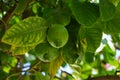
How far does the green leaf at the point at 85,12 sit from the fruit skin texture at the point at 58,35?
0.17 feet

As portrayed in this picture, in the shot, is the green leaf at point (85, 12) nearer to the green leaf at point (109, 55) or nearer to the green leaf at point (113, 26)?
the green leaf at point (113, 26)

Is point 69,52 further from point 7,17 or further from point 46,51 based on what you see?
point 7,17

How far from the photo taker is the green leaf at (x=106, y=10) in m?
0.92

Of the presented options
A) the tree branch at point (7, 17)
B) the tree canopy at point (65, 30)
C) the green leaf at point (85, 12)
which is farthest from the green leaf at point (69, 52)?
the tree branch at point (7, 17)

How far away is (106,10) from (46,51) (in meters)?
0.21

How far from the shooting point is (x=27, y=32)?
98cm

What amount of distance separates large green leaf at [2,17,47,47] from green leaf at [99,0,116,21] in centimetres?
16

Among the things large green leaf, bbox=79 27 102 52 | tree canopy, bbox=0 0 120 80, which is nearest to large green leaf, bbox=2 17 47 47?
tree canopy, bbox=0 0 120 80

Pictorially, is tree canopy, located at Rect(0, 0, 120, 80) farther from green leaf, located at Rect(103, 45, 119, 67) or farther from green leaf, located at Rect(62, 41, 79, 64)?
green leaf, located at Rect(103, 45, 119, 67)

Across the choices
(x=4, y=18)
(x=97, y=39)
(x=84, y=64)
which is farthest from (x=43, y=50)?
(x=84, y=64)

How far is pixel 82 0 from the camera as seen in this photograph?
1.01 meters

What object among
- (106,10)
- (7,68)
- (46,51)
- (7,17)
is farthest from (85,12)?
(7,68)

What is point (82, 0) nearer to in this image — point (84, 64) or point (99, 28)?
point (99, 28)

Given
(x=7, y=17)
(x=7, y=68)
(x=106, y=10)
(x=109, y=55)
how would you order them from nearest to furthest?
(x=106, y=10) → (x=7, y=17) → (x=7, y=68) → (x=109, y=55)
